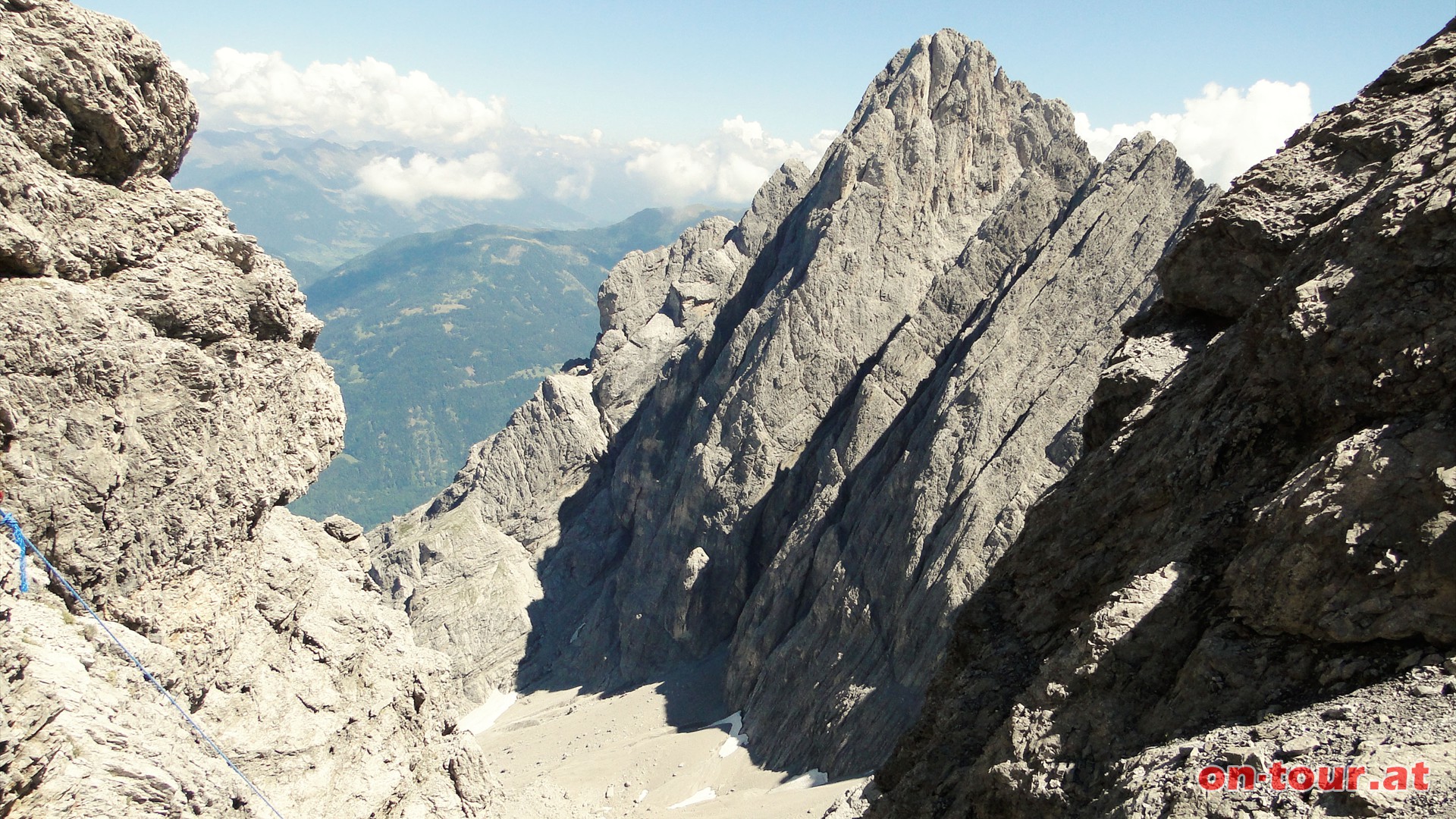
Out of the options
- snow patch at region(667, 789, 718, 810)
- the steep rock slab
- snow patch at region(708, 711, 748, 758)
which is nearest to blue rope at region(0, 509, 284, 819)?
the steep rock slab

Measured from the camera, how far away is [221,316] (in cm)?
1870

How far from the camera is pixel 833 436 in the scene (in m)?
65.8

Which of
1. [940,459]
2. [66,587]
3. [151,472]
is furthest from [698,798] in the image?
[66,587]

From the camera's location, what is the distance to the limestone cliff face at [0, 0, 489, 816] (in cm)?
1126

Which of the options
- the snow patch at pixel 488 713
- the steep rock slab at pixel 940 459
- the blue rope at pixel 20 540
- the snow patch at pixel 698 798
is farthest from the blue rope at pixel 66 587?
the snow patch at pixel 488 713

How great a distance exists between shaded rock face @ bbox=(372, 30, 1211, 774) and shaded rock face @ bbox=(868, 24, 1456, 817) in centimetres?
Result: 3203

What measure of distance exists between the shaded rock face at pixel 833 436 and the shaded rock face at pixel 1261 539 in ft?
105

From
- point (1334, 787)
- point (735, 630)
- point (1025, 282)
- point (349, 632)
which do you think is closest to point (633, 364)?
point (735, 630)

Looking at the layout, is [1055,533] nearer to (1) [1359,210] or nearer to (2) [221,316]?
(1) [1359,210]

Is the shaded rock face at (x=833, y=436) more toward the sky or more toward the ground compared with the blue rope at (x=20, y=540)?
more toward the sky

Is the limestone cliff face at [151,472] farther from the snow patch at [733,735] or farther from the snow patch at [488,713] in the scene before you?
the snow patch at [488,713]

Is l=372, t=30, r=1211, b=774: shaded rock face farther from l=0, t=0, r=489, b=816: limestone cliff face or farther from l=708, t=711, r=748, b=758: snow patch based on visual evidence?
l=0, t=0, r=489, b=816: limestone cliff face

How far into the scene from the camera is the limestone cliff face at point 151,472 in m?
11.3

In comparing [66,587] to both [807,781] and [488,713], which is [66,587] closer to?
[807,781]
